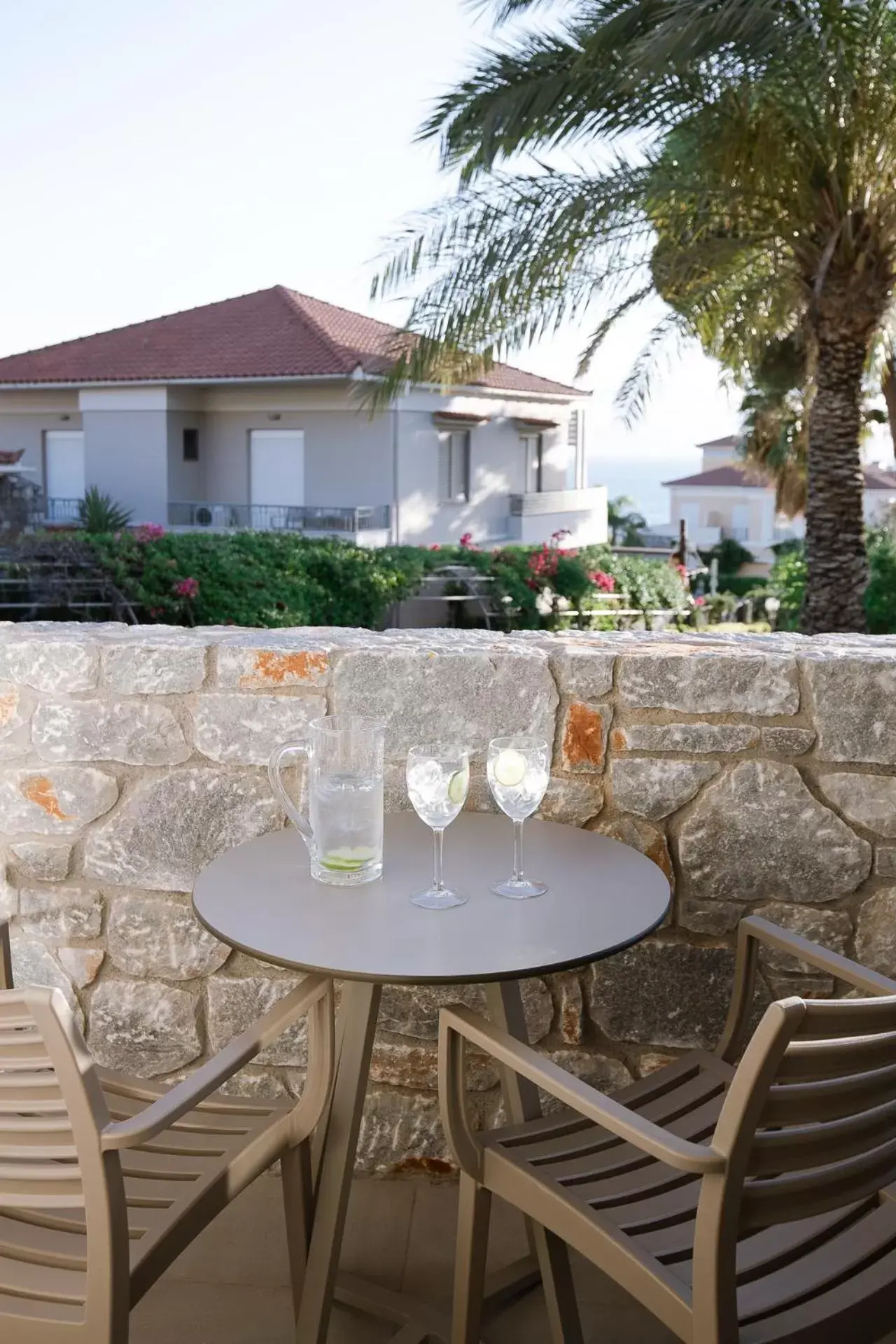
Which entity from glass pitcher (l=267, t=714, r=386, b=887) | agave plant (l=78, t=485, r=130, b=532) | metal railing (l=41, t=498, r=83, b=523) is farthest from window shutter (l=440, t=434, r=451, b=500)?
glass pitcher (l=267, t=714, r=386, b=887)

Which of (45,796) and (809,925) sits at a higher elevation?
(45,796)

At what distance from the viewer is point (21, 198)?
122ft

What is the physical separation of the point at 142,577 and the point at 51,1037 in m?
11.8

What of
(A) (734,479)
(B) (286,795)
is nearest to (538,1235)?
(B) (286,795)

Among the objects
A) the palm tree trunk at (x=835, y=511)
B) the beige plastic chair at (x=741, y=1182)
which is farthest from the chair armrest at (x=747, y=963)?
the palm tree trunk at (x=835, y=511)

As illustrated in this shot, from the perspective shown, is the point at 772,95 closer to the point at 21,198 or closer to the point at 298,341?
the point at 298,341

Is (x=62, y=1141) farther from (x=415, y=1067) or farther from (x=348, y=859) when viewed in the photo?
(x=415, y=1067)

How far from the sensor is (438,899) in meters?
1.94

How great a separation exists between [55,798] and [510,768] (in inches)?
44.9

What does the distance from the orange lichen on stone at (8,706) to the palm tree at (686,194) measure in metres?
6.09

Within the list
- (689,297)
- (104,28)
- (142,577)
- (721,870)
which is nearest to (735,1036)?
(721,870)

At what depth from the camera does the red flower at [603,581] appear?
56.2 feet

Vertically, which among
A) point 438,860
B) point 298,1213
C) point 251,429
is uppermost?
point 251,429

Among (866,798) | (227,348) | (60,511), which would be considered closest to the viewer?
(866,798)
